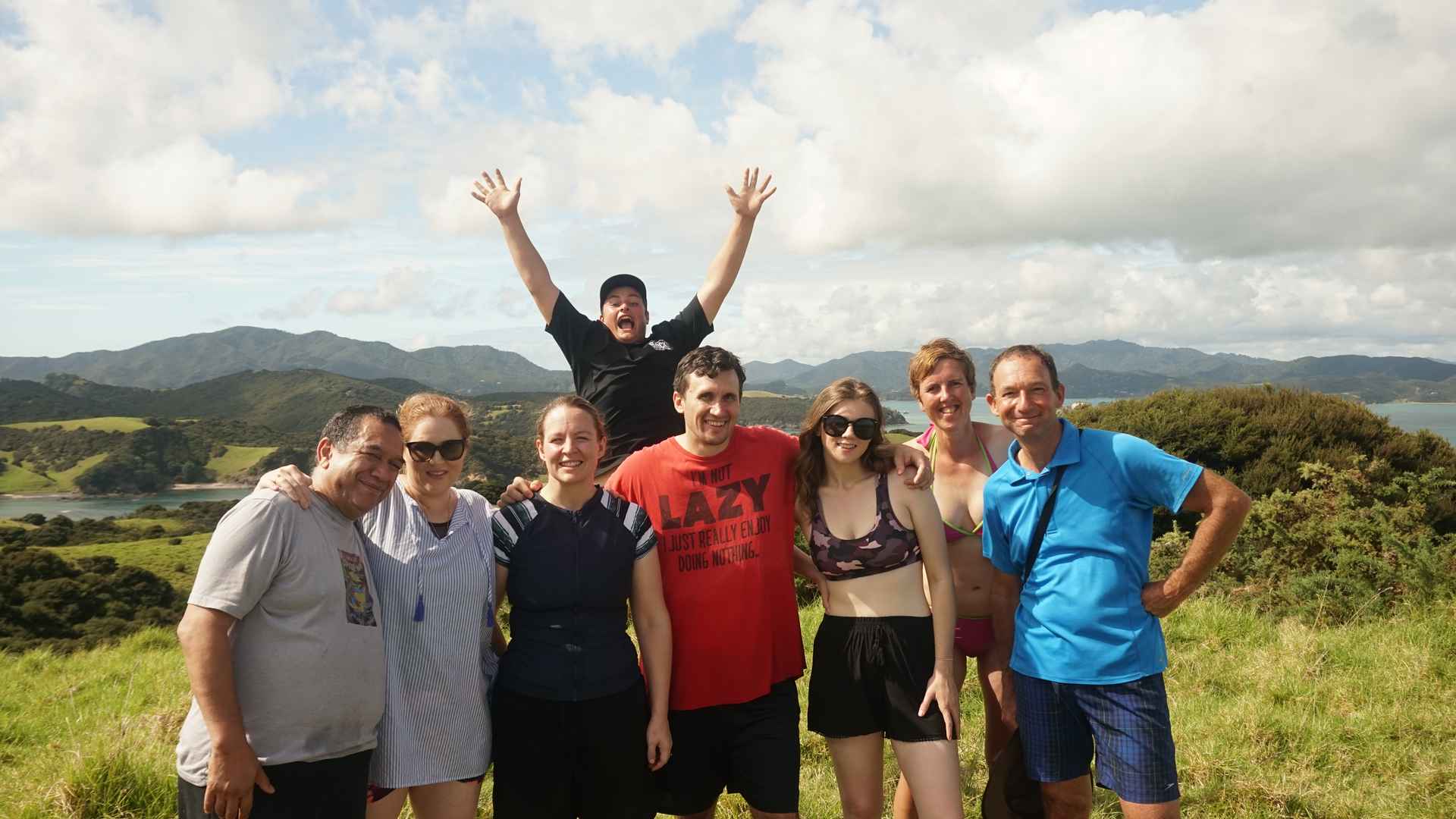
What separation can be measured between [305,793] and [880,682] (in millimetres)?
2205

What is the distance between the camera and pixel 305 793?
2.83m

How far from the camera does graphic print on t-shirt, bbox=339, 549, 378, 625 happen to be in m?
3.00

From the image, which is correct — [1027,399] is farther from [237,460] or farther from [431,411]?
[237,460]

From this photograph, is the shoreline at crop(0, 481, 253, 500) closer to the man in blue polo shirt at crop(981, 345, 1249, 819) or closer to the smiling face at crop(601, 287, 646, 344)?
the smiling face at crop(601, 287, 646, 344)

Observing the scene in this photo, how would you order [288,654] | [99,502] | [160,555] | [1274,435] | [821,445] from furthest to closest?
[99,502] → [160,555] → [1274,435] → [821,445] → [288,654]

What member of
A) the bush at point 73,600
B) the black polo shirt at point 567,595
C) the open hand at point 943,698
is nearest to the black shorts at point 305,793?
the black polo shirt at point 567,595

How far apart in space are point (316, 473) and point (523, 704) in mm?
1195

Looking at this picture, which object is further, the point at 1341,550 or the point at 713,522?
the point at 1341,550

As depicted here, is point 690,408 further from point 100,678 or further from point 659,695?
point 100,678

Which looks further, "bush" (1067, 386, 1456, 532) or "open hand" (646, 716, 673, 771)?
"bush" (1067, 386, 1456, 532)

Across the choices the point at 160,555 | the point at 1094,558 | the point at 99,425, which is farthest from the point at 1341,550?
the point at 99,425

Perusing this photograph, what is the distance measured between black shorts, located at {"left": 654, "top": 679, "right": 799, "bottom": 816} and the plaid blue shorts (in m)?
1.01

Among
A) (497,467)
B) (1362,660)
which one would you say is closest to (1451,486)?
(1362,660)

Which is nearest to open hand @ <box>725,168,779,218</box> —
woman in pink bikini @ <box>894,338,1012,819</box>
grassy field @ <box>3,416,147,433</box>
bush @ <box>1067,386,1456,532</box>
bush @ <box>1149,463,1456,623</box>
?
woman in pink bikini @ <box>894,338,1012,819</box>
